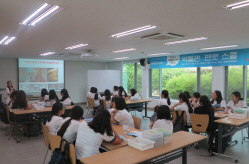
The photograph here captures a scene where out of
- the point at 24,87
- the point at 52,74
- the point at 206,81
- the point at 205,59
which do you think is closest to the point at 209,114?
the point at 205,59

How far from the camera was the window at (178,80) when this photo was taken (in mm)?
7988

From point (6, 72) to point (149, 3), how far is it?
9.10 meters

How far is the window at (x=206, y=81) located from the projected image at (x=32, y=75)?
7.56 m

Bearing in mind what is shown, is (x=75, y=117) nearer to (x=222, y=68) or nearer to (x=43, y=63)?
(x=222, y=68)

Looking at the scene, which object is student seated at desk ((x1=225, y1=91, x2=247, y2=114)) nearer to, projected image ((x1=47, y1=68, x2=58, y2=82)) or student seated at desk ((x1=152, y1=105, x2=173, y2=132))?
student seated at desk ((x1=152, y1=105, x2=173, y2=132))

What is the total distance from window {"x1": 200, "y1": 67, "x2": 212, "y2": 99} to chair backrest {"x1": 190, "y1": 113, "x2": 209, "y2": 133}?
3.73 metres

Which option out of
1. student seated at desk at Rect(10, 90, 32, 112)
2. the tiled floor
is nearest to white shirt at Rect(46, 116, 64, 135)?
the tiled floor

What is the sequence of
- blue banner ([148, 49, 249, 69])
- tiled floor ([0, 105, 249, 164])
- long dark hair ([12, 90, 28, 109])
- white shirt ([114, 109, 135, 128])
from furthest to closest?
blue banner ([148, 49, 249, 69]) → long dark hair ([12, 90, 28, 109]) → tiled floor ([0, 105, 249, 164]) → white shirt ([114, 109, 135, 128])

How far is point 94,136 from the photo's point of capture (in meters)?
2.21

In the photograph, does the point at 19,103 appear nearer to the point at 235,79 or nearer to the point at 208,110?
the point at 208,110

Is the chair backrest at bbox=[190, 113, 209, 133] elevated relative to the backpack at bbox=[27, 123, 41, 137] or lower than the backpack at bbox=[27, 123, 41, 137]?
elevated

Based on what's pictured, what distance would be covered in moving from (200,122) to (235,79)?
12.2ft

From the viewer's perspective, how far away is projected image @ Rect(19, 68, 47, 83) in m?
9.28

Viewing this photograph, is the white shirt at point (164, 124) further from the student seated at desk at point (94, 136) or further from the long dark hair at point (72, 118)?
the long dark hair at point (72, 118)
